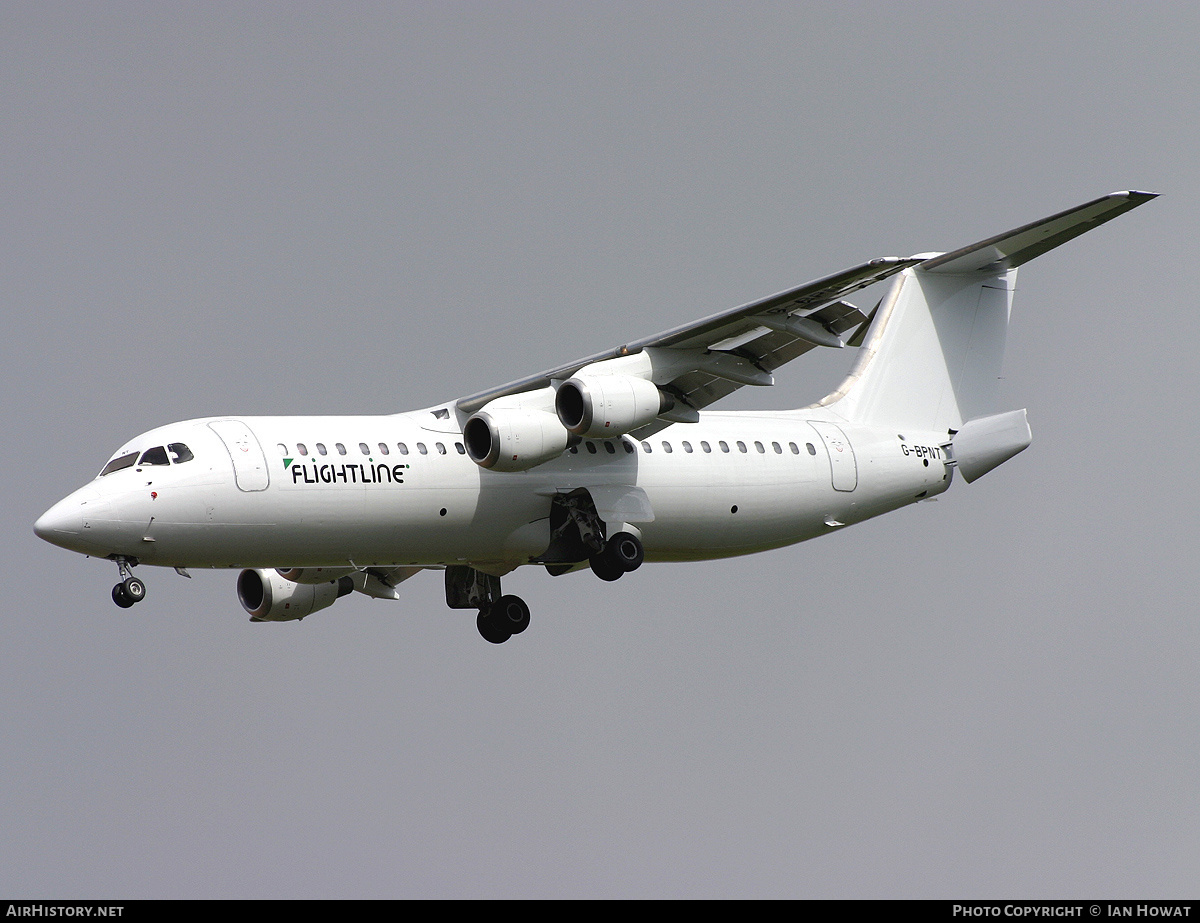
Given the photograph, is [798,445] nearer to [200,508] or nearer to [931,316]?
[931,316]

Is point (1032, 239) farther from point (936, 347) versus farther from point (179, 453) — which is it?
point (179, 453)

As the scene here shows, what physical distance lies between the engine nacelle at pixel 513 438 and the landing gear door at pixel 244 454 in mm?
2384

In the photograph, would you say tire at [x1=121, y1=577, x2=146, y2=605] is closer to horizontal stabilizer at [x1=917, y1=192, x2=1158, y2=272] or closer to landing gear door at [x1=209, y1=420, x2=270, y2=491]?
landing gear door at [x1=209, y1=420, x2=270, y2=491]

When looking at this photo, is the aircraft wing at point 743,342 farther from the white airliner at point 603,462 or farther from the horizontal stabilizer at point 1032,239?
the horizontal stabilizer at point 1032,239

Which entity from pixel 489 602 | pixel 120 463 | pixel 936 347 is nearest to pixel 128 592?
pixel 120 463

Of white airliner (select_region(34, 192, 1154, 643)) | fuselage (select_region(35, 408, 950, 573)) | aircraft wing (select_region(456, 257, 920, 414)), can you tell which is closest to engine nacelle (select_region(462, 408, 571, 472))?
white airliner (select_region(34, 192, 1154, 643))

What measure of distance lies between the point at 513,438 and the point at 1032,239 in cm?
735

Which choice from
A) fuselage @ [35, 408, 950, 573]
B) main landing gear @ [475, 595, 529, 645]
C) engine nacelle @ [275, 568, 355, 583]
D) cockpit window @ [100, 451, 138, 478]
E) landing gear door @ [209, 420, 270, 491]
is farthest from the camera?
main landing gear @ [475, 595, 529, 645]

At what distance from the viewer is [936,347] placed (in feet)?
86.9

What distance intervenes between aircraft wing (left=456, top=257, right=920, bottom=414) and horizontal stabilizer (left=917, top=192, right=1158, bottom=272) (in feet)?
6.49

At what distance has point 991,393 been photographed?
1055 inches

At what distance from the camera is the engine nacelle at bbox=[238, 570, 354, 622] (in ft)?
81.1
